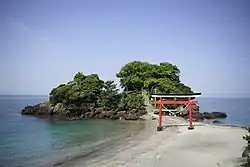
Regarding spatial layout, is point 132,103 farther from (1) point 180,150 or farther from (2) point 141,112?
(1) point 180,150

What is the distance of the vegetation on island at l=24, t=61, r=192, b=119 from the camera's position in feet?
142

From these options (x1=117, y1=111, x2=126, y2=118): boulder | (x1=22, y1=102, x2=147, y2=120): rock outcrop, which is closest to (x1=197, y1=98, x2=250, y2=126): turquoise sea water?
(x1=22, y1=102, x2=147, y2=120): rock outcrop

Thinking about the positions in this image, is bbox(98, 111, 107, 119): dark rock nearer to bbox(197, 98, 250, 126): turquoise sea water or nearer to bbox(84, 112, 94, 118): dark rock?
bbox(84, 112, 94, 118): dark rock

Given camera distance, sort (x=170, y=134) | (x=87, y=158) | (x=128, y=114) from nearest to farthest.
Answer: (x=87, y=158)
(x=170, y=134)
(x=128, y=114)

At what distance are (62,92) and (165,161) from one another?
32018 millimetres

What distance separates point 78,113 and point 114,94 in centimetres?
577

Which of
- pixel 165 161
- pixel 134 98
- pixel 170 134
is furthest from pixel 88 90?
pixel 165 161

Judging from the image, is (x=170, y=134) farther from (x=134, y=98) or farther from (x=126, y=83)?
(x=126, y=83)

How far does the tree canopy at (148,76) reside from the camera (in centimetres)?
4538

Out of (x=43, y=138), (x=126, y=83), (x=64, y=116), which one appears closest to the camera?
(x=43, y=138)

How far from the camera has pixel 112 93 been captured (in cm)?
4553

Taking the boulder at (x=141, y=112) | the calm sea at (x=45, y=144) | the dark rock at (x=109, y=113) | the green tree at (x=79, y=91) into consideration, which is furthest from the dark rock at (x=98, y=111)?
the calm sea at (x=45, y=144)

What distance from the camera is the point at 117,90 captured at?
46.1 m

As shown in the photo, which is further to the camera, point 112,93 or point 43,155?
point 112,93
